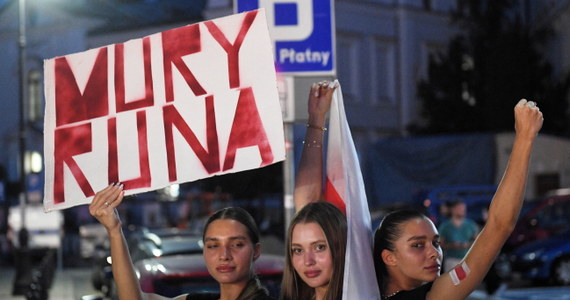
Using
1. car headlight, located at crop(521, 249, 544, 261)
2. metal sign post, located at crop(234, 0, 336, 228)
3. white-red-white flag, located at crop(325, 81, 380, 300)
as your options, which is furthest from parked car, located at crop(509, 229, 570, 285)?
white-red-white flag, located at crop(325, 81, 380, 300)

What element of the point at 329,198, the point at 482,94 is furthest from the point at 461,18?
the point at 329,198

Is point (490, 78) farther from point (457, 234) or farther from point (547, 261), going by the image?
point (457, 234)

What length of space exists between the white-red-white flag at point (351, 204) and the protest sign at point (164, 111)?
11.4 inches

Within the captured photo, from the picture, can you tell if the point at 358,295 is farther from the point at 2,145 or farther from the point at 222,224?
the point at 2,145

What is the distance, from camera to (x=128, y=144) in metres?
4.49

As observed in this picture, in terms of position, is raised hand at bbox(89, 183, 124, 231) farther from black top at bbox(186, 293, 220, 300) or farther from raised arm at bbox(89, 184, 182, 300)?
black top at bbox(186, 293, 220, 300)

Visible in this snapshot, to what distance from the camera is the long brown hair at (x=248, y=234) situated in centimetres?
411

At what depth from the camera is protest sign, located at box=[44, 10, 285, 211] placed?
14.3 feet

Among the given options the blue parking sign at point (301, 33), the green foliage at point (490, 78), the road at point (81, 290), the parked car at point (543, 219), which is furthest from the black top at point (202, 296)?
the green foliage at point (490, 78)

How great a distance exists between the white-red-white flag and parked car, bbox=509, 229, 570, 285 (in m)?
15.3

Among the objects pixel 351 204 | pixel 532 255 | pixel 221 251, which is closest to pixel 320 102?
pixel 351 204

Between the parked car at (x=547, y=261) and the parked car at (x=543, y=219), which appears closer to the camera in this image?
the parked car at (x=547, y=261)

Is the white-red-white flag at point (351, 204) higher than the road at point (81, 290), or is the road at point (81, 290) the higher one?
the white-red-white flag at point (351, 204)

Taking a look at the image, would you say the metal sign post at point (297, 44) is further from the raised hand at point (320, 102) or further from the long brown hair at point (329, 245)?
the long brown hair at point (329, 245)
